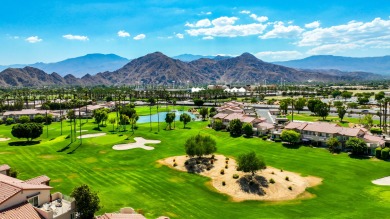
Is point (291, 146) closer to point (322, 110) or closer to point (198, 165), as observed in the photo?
point (198, 165)

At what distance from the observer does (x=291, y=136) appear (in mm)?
89375

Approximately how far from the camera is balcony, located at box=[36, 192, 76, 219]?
32719mm

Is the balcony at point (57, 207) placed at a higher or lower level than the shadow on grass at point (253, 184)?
higher

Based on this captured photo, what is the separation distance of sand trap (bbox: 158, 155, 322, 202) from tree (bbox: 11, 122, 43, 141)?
154 ft

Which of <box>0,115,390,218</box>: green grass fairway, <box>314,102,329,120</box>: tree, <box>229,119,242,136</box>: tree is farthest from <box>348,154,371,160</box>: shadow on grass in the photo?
<box>314,102,329,120</box>: tree

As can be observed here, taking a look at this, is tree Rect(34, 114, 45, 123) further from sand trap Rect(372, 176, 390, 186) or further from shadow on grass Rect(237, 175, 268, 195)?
sand trap Rect(372, 176, 390, 186)

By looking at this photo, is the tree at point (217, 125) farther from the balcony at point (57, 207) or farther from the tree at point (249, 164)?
the balcony at point (57, 207)

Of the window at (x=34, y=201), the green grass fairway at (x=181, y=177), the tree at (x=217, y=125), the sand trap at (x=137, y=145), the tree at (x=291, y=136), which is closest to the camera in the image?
the window at (x=34, y=201)

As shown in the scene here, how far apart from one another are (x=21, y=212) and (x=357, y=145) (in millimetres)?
73634

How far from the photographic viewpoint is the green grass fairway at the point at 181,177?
48688mm

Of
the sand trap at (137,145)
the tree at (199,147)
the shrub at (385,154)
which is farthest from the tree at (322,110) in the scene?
the tree at (199,147)

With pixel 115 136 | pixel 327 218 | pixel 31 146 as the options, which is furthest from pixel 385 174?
pixel 31 146

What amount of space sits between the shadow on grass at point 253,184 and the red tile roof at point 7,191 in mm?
36958

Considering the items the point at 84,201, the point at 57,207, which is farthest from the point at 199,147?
the point at 57,207
